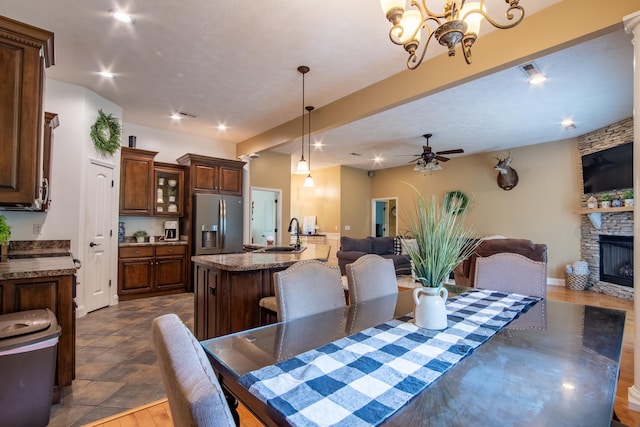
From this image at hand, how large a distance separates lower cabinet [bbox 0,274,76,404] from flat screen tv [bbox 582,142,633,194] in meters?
7.10

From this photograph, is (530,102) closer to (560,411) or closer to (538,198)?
(538,198)

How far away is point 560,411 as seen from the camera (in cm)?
77

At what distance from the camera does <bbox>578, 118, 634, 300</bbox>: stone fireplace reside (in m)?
4.99

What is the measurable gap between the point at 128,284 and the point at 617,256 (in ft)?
26.0

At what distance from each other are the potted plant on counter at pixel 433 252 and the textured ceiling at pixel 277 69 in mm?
1912

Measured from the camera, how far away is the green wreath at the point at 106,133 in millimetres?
4023

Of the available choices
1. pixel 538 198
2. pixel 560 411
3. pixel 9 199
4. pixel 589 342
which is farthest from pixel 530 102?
pixel 9 199

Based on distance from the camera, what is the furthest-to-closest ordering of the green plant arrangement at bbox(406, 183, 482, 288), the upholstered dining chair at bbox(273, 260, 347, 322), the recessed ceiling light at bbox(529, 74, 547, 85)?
the recessed ceiling light at bbox(529, 74, 547, 85), the upholstered dining chair at bbox(273, 260, 347, 322), the green plant arrangement at bbox(406, 183, 482, 288)

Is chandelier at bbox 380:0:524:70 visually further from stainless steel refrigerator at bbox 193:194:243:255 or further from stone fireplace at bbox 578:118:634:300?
stone fireplace at bbox 578:118:634:300

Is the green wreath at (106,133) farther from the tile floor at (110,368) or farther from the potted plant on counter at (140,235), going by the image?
the tile floor at (110,368)

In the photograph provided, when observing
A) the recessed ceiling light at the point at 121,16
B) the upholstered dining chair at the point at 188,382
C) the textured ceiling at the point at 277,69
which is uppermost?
the recessed ceiling light at the point at 121,16

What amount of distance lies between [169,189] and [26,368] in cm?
410

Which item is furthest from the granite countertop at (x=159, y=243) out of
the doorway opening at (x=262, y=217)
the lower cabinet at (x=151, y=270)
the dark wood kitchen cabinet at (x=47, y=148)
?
the doorway opening at (x=262, y=217)

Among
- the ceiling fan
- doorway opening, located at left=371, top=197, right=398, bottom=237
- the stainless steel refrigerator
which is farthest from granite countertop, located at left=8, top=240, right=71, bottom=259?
doorway opening, located at left=371, top=197, right=398, bottom=237
